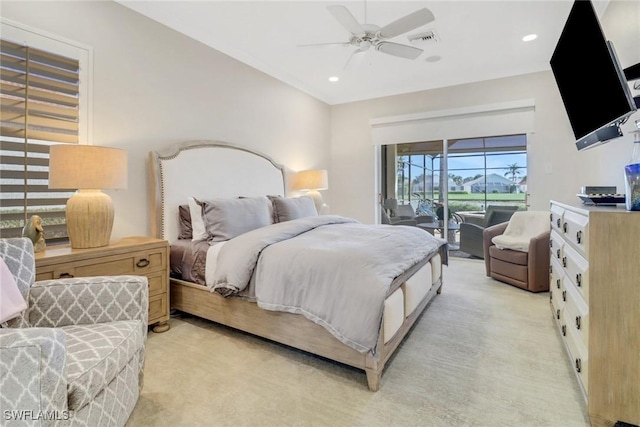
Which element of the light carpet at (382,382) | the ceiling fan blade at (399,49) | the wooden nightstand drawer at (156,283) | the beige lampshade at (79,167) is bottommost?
the light carpet at (382,382)

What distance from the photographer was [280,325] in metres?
2.04

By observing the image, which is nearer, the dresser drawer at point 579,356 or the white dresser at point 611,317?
the white dresser at point 611,317

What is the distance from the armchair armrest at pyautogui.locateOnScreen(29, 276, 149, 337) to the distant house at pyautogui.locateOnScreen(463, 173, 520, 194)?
4.71 metres

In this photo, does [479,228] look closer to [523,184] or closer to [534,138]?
[523,184]

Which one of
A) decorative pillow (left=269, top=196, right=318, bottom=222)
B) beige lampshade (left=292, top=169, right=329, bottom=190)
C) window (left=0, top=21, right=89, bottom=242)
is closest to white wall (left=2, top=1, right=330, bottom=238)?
window (left=0, top=21, right=89, bottom=242)

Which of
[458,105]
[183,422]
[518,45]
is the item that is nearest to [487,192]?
[458,105]

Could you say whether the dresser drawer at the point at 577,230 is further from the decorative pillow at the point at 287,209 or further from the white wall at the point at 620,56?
the decorative pillow at the point at 287,209

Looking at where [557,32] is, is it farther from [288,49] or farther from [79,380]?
[79,380]

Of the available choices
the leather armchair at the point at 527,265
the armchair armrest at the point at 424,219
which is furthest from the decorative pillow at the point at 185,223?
the armchair armrest at the point at 424,219

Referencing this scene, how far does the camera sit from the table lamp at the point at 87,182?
199 cm

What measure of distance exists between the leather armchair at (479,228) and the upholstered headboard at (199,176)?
300 cm

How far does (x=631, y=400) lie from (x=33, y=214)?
3550 millimetres

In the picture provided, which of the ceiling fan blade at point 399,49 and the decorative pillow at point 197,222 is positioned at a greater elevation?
the ceiling fan blade at point 399,49

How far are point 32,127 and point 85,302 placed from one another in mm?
1491
